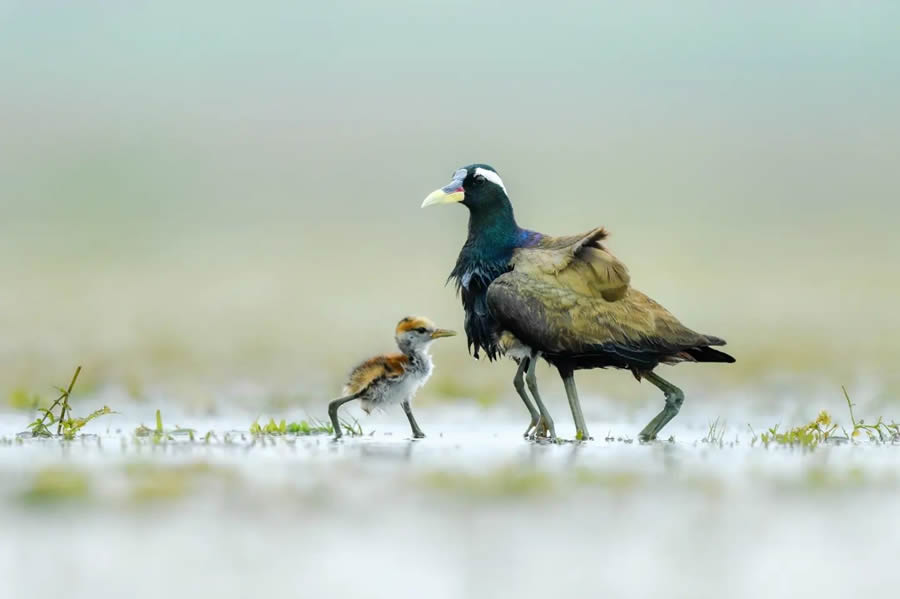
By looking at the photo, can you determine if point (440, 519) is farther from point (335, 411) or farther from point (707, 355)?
point (707, 355)

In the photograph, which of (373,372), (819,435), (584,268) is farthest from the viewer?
(584,268)

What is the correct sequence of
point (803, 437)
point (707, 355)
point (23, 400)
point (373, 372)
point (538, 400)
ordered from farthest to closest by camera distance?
point (23, 400)
point (707, 355)
point (373, 372)
point (538, 400)
point (803, 437)

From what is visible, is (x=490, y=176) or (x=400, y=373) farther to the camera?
(x=490, y=176)

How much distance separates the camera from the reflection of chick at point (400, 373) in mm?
10992

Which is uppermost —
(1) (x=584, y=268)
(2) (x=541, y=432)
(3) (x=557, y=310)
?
(1) (x=584, y=268)

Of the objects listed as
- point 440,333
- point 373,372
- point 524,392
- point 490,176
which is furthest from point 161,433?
point 490,176

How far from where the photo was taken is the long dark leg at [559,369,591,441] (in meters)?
10.7

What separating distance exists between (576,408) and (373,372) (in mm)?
1504

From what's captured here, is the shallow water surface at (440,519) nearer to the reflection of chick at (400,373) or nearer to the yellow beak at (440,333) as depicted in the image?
the reflection of chick at (400,373)

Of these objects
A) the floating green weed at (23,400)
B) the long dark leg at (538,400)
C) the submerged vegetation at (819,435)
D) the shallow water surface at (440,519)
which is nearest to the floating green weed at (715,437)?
the submerged vegetation at (819,435)

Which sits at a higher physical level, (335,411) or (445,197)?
(445,197)

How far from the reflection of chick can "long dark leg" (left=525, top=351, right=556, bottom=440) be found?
622 mm

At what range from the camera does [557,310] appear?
10.8 meters

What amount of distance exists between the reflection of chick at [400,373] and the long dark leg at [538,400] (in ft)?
2.04
